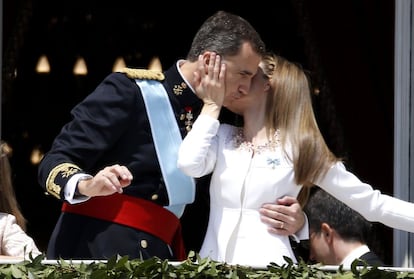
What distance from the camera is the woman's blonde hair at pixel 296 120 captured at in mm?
4398

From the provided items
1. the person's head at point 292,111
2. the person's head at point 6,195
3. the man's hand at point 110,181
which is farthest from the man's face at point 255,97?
the person's head at point 6,195

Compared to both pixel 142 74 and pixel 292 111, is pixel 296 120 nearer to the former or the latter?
pixel 292 111

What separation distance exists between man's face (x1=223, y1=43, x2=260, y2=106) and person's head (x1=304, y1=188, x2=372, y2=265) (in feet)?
3.19

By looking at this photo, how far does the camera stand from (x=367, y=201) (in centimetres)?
443

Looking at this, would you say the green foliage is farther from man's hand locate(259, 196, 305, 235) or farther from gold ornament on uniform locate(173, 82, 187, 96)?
gold ornament on uniform locate(173, 82, 187, 96)

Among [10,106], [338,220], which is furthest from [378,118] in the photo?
[10,106]

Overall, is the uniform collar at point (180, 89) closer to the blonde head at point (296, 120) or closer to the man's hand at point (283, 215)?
the blonde head at point (296, 120)

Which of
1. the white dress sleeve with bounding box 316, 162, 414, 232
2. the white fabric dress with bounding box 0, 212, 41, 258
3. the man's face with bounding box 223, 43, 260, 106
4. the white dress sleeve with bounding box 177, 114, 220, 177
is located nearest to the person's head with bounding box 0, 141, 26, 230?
the white fabric dress with bounding box 0, 212, 41, 258

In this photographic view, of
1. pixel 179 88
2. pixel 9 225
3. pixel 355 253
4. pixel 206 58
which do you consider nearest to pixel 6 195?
pixel 9 225

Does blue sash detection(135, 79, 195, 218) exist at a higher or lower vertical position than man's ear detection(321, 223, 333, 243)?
higher

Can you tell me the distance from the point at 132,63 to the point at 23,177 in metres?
0.93

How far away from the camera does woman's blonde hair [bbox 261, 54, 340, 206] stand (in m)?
4.40

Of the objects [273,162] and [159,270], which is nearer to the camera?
[159,270]

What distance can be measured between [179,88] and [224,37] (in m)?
0.23
